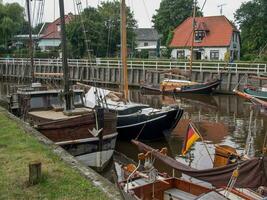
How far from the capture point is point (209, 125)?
75.3 ft

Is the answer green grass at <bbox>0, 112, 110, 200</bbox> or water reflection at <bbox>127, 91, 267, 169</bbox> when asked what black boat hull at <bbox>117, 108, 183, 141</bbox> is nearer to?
water reflection at <bbox>127, 91, 267, 169</bbox>

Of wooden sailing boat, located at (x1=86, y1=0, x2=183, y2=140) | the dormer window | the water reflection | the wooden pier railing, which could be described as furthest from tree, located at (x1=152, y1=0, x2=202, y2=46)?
wooden sailing boat, located at (x1=86, y1=0, x2=183, y2=140)

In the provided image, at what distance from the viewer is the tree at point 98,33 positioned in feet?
185

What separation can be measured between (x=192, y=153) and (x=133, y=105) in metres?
3.96

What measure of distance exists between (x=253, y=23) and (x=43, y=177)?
48.6m

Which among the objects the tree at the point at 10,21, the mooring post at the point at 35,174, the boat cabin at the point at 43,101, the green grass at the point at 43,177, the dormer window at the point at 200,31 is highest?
the tree at the point at 10,21

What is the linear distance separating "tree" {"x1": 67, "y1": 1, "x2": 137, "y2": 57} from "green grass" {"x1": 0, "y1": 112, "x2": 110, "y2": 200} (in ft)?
141

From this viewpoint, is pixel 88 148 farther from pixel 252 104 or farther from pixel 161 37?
pixel 161 37

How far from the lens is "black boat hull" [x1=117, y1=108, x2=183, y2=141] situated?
18.2 meters

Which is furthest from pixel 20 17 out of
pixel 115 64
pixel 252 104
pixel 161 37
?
pixel 252 104

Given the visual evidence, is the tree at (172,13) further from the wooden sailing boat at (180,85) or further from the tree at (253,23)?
the wooden sailing boat at (180,85)

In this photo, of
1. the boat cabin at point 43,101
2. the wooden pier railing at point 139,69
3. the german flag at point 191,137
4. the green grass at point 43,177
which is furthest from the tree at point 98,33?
the green grass at point 43,177

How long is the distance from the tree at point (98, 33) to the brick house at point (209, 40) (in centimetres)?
868

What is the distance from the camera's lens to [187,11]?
225 ft
